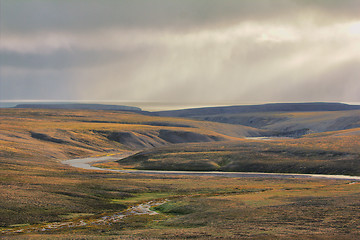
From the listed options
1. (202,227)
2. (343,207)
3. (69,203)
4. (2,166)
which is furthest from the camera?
(2,166)

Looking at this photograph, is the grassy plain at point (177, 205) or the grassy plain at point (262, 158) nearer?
the grassy plain at point (177, 205)

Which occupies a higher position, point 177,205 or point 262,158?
point 262,158

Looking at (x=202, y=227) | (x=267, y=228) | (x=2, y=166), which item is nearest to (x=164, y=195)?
(x=202, y=227)

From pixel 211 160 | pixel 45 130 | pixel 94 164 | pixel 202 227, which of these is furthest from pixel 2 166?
pixel 45 130

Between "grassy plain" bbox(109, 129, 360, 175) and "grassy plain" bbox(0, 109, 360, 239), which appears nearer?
"grassy plain" bbox(0, 109, 360, 239)

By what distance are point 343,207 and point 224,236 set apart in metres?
18.0

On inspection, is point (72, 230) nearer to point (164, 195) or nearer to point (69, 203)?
point (69, 203)

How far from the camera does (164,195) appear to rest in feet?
230

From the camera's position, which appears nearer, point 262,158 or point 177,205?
point 177,205

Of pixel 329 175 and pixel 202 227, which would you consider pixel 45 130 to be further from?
pixel 202 227

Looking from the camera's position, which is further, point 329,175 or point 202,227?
point 329,175

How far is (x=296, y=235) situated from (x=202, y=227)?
10.1 meters

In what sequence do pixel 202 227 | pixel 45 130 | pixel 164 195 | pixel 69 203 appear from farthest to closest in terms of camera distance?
pixel 45 130 < pixel 164 195 < pixel 69 203 < pixel 202 227

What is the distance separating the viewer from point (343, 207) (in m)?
47.9
